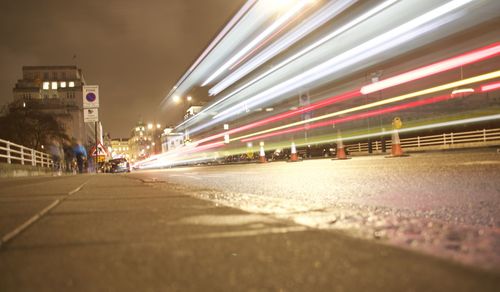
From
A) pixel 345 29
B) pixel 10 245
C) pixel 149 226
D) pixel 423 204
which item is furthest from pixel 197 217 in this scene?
pixel 345 29

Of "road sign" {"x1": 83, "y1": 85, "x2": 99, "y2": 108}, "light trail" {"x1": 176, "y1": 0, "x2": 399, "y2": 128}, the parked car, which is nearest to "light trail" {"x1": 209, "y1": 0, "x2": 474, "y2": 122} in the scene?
"light trail" {"x1": 176, "y1": 0, "x2": 399, "y2": 128}

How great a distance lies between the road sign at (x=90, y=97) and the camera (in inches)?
864

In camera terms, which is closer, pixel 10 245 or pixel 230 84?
pixel 10 245

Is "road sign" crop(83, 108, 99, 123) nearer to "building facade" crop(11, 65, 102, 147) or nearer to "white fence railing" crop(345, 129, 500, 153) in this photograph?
"white fence railing" crop(345, 129, 500, 153)

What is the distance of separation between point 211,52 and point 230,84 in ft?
8.55

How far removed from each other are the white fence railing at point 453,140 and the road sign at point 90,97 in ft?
59.9

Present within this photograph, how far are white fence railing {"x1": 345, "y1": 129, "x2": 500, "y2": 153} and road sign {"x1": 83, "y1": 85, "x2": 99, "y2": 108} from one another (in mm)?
18271

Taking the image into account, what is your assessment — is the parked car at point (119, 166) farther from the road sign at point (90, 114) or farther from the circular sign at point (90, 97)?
the circular sign at point (90, 97)

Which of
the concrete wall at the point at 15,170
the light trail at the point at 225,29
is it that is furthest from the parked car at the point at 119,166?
the concrete wall at the point at 15,170

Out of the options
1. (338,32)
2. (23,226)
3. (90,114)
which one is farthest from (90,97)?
(23,226)

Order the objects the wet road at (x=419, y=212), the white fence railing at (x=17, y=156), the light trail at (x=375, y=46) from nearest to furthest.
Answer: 1. the wet road at (x=419, y=212)
2. the light trail at (x=375, y=46)
3. the white fence railing at (x=17, y=156)

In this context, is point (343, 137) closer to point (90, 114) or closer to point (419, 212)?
point (90, 114)

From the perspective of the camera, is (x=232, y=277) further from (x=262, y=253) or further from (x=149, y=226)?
(x=149, y=226)

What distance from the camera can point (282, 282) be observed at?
1.21 m
